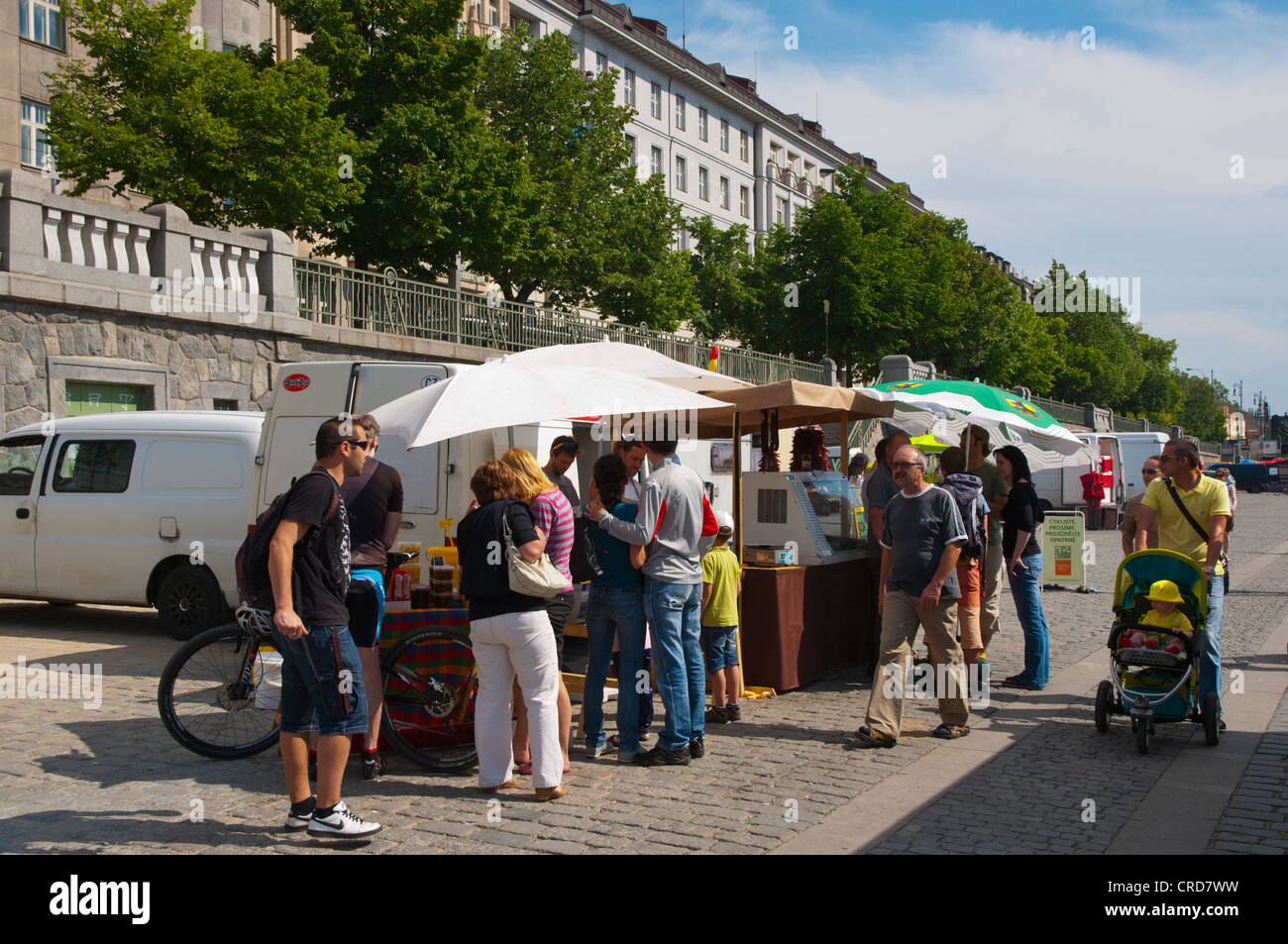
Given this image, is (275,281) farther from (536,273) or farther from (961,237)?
(961,237)

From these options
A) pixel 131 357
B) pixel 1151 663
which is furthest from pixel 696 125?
pixel 1151 663

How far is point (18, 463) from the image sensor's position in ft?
37.6

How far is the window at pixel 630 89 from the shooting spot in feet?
173

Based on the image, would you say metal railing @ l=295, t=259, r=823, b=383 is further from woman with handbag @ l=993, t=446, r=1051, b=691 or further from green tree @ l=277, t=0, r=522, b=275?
woman with handbag @ l=993, t=446, r=1051, b=691

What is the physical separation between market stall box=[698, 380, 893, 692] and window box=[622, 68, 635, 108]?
45.8m

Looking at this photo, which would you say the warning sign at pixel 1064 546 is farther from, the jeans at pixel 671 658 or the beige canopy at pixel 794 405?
the jeans at pixel 671 658

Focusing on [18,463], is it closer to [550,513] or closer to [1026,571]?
[550,513]

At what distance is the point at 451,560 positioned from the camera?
7.28 m

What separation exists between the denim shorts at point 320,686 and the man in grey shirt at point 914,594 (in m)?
3.28

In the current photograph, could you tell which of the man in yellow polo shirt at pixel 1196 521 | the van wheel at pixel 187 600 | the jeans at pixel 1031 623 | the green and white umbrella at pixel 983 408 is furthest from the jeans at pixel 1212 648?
the van wheel at pixel 187 600

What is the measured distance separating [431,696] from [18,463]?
7392mm

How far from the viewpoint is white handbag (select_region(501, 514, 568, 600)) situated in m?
5.41

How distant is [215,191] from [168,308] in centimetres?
592
